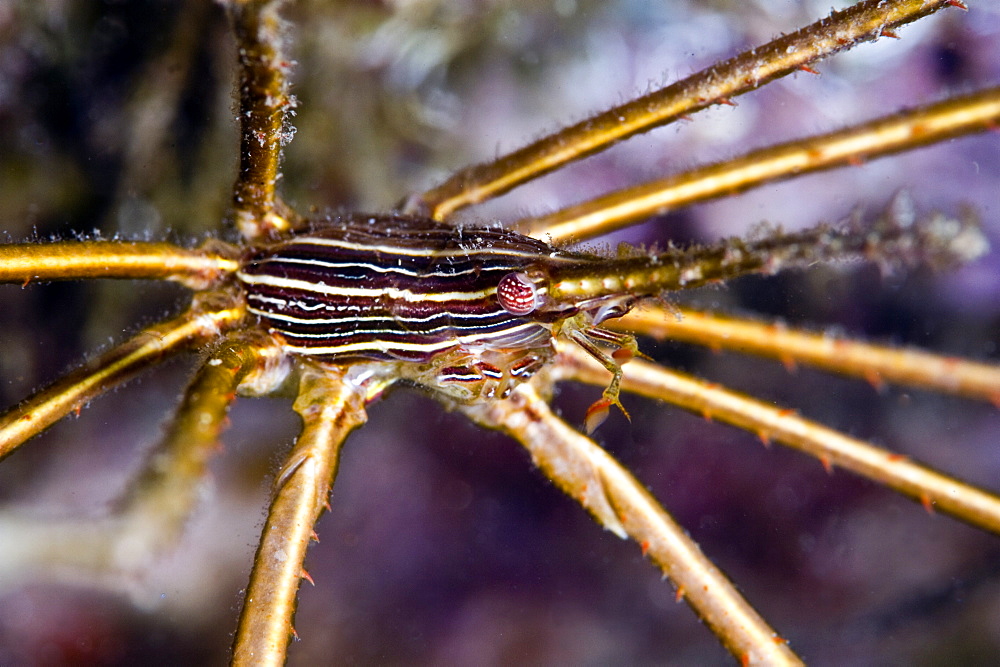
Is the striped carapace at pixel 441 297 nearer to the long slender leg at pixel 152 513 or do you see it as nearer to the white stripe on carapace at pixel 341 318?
the white stripe on carapace at pixel 341 318

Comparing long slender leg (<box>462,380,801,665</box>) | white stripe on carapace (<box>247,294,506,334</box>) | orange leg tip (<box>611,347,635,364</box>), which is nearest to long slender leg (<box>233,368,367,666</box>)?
white stripe on carapace (<box>247,294,506,334</box>)

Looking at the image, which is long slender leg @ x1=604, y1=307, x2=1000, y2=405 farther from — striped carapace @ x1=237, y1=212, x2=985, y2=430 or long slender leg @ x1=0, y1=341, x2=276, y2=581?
long slender leg @ x1=0, y1=341, x2=276, y2=581

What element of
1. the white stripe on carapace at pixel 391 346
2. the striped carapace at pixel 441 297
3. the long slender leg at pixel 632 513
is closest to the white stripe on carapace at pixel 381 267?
the striped carapace at pixel 441 297

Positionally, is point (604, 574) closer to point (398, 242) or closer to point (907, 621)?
point (907, 621)

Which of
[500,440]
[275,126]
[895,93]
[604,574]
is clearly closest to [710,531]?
[604,574]

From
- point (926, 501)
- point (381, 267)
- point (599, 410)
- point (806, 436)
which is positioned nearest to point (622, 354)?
point (599, 410)

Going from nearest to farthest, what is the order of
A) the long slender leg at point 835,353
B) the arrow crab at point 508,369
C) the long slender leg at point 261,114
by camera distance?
1. the long slender leg at point 261,114
2. the arrow crab at point 508,369
3. the long slender leg at point 835,353

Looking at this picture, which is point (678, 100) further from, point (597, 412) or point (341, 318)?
point (341, 318)
